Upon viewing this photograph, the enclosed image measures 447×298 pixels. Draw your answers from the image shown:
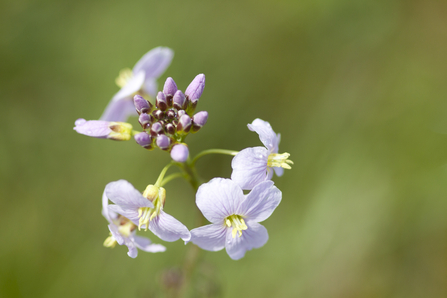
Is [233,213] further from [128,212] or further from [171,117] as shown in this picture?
[171,117]

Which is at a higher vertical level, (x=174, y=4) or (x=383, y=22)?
(x=383, y=22)

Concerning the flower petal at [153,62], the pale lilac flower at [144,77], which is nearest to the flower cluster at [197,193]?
the pale lilac flower at [144,77]

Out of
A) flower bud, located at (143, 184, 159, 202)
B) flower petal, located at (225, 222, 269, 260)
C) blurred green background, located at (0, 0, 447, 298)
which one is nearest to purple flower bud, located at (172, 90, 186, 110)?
flower bud, located at (143, 184, 159, 202)

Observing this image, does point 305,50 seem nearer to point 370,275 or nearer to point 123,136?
point 370,275

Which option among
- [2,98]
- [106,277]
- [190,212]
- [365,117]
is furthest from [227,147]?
[2,98]

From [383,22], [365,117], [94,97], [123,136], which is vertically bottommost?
[123,136]

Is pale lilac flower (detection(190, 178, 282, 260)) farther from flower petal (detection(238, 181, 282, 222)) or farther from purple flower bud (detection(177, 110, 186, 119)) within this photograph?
purple flower bud (detection(177, 110, 186, 119))

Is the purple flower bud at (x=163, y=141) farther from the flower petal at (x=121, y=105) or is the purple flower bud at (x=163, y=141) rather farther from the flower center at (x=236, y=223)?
the flower petal at (x=121, y=105)
